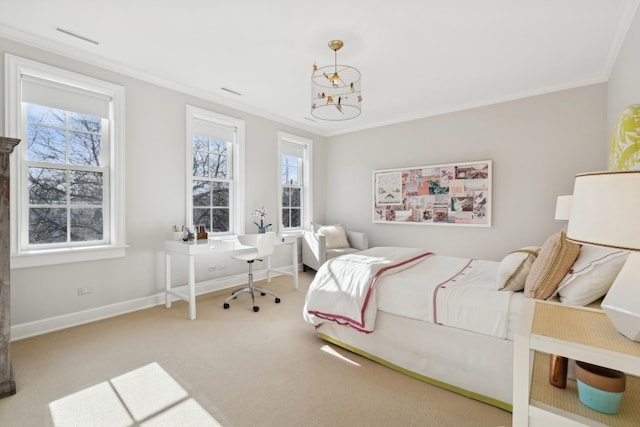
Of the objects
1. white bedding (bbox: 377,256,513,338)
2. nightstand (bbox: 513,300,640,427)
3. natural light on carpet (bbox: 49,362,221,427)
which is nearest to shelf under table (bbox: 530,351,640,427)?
nightstand (bbox: 513,300,640,427)

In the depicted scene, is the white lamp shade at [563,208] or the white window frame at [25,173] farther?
the white lamp shade at [563,208]

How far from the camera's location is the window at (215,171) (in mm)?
3998

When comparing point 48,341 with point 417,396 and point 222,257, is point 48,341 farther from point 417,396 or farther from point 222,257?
point 417,396

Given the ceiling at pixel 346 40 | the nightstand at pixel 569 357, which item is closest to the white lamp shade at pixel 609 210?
the nightstand at pixel 569 357

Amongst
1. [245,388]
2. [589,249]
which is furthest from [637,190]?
[245,388]

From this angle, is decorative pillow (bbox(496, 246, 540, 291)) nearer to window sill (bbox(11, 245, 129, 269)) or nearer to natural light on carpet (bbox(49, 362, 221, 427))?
natural light on carpet (bbox(49, 362, 221, 427))

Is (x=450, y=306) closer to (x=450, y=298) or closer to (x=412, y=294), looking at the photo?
(x=450, y=298)

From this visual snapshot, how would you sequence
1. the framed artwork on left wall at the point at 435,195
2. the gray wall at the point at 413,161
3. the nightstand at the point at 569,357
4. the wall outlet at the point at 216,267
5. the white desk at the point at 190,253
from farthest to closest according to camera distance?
the framed artwork on left wall at the point at 435,195, the wall outlet at the point at 216,267, the white desk at the point at 190,253, the gray wall at the point at 413,161, the nightstand at the point at 569,357

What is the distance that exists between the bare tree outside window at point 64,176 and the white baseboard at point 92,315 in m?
0.74

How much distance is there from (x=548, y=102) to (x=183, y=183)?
187 inches

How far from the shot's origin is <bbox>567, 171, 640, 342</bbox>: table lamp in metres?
0.80

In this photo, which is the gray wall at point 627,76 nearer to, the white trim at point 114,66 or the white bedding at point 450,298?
the white bedding at point 450,298

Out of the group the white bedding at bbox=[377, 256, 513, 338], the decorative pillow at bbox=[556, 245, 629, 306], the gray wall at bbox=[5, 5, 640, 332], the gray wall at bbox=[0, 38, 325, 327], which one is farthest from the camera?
the gray wall at bbox=[5, 5, 640, 332]

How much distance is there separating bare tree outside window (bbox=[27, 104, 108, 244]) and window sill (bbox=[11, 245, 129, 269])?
0.18 metres
